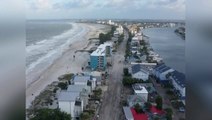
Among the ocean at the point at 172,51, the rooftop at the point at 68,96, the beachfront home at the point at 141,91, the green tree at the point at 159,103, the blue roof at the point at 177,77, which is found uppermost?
the ocean at the point at 172,51

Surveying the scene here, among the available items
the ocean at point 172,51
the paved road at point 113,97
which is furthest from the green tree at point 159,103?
the ocean at point 172,51

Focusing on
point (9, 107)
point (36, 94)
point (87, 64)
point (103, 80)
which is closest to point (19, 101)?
point (9, 107)

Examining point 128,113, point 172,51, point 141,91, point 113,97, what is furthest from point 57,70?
point 172,51

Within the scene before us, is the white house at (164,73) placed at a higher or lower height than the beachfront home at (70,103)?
higher

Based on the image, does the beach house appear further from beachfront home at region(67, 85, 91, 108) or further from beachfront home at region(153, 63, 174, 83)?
beachfront home at region(67, 85, 91, 108)

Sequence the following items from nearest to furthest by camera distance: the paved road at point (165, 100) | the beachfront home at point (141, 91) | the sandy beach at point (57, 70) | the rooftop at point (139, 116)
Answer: the rooftop at point (139, 116) < the paved road at point (165, 100) < the beachfront home at point (141, 91) < the sandy beach at point (57, 70)

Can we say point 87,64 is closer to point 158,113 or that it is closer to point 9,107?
point 158,113

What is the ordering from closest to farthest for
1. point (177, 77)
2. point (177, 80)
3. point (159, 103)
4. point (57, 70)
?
1. point (159, 103)
2. point (177, 80)
3. point (177, 77)
4. point (57, 70)

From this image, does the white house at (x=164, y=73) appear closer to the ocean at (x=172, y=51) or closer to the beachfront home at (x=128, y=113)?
the ocean at (x=172, y=51)

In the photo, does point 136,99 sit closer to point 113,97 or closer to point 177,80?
point 113,97
